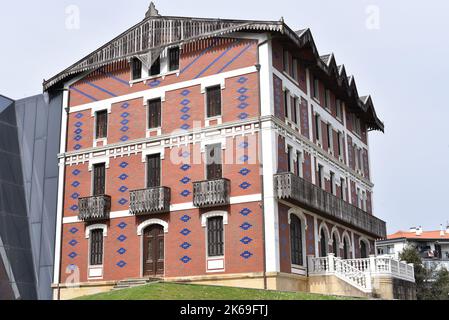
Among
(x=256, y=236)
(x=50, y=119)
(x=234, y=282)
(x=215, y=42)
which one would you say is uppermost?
(x=215, y=42)

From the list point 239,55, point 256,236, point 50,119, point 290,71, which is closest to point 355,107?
point 290,71

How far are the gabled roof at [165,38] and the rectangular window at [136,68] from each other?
44 centimetres

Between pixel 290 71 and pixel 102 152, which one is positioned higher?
pixel 290 71

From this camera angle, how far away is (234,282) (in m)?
28.0

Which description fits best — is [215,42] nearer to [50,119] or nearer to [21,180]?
[50,119]

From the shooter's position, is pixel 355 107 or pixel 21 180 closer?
pixel 21 180

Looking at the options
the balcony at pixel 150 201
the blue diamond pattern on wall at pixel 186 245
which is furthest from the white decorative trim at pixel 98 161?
the blue diamond pattern on wall at pixel 186 245

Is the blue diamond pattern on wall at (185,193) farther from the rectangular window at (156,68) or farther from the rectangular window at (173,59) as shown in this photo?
the rectangular window at (156,68)

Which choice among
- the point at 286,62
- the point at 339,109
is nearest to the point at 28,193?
the point at 286,62

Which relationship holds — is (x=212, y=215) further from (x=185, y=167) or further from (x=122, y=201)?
(x=122, y=201)

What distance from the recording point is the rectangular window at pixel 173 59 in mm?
32625

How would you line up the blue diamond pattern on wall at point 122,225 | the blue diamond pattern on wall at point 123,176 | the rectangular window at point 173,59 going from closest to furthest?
the blue diamond pattern on wall at point 122,225 < the blue diamond pattern on wall at point 123,176 < the rectangular window at point 173,59

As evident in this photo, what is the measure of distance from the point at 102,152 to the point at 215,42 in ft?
27.5

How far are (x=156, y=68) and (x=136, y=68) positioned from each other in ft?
4.34
